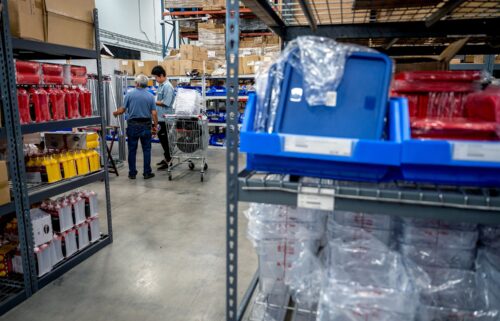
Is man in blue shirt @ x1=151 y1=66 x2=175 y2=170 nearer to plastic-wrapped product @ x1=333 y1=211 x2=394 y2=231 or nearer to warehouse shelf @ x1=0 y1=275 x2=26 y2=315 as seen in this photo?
warehouse shelf @ x1=0 y1=275 x2=26 y2=315

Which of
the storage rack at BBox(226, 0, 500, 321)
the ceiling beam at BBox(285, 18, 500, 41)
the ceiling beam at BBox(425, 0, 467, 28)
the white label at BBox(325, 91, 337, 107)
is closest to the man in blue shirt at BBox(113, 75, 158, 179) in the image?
the storage rack at BBox(226, 0, 500, 321)

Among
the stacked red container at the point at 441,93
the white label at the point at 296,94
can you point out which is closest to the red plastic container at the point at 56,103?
the white label at the point at 296,94

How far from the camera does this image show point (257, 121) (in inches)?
48.4

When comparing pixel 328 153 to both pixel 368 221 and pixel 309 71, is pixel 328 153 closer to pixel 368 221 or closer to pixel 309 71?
pixel 309 71

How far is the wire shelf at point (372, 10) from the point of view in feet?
5.13

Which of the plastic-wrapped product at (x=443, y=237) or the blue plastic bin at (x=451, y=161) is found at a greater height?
the blue plastic bin at (x=451, y=161)

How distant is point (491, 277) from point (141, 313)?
6.54ft

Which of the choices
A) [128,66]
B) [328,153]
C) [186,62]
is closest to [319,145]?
[328,153]

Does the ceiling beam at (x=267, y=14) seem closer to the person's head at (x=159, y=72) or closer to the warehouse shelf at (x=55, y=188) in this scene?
the warehouse shelf at (x=55, y=188)

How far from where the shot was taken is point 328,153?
3.62ft

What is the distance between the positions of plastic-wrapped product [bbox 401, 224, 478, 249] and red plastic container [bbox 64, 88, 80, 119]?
102 inches

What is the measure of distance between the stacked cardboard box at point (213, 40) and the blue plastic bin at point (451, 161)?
830cm

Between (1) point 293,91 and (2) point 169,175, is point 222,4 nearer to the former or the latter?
(2) point 169,175

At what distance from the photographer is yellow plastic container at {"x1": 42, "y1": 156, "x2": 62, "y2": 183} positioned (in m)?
2.68
